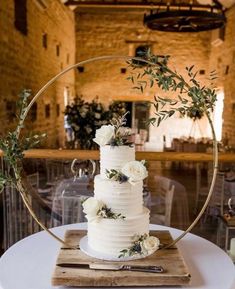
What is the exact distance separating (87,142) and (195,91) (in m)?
3.68

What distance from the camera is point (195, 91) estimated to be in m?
1.46

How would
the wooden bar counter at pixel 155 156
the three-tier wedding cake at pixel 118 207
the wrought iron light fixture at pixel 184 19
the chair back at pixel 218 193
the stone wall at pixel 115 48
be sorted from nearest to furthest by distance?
the three-tier wedding cake at pixel 118 207 < the wooden bar counter at pixel 155 156 < the chair back at pixel 218 193 < the wrought iron light fixture at pixel 184 19 < the stone wall at pixel 115 48

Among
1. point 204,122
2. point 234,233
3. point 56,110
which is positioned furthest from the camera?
point 204,122

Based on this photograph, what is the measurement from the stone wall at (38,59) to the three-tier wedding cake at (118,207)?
359 centimetres

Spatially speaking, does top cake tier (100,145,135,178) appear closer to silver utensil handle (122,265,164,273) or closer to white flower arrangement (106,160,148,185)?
white flower arrangement (106,160,148,185)

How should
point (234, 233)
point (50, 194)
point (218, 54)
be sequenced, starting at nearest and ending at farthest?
1. point (234, 233)
2. point (50, 194)
3. point (218, 54)

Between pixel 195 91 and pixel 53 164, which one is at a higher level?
pixel 195 91

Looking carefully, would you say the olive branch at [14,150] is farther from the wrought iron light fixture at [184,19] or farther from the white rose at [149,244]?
the wrought iron light fixture at [184,19]

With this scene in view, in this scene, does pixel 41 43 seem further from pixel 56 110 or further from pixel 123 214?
pixel 123 214

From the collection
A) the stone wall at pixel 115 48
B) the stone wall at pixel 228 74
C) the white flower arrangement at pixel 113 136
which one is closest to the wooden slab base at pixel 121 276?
the white flower arrangement at pixel 113 136

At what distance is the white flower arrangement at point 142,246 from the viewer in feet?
4.64

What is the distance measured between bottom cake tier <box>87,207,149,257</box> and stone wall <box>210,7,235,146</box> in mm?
7385

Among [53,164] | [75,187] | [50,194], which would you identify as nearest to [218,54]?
[53,164]

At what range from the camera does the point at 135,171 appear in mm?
1384
